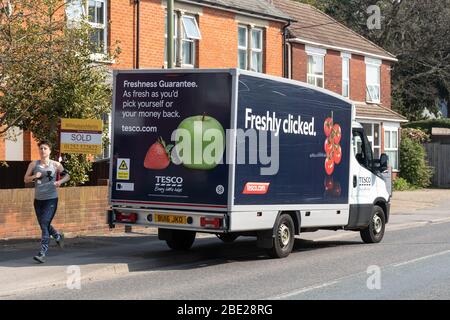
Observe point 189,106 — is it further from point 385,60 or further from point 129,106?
point 385,60

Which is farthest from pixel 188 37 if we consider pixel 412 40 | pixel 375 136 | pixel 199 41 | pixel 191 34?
pixel 412 40

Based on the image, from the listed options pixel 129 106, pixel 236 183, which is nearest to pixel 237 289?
pixel 236 183

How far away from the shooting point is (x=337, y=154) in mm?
14102

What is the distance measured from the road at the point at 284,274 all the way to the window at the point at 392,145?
752 inches

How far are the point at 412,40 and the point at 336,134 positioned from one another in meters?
34.2

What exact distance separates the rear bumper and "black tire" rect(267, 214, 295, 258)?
1364 millimetres

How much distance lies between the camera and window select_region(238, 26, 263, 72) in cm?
2720

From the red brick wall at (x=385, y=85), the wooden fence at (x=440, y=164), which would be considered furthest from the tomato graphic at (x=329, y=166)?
the wooden fence at (x=440, y=164)

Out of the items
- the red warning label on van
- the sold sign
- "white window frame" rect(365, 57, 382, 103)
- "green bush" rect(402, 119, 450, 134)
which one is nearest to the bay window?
"white window frame" rect(365, 57, 382, 103)

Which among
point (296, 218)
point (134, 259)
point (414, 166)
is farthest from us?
point (414, 166)

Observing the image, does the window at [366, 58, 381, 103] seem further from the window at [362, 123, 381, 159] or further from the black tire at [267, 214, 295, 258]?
the black tire at [267, 214, 295, 258]

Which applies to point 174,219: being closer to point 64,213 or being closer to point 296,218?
point 296,218

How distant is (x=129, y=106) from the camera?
12688 mm

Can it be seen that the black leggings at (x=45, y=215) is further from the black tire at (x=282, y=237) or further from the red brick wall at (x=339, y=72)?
the red brick wall at (x=339, y=72)
